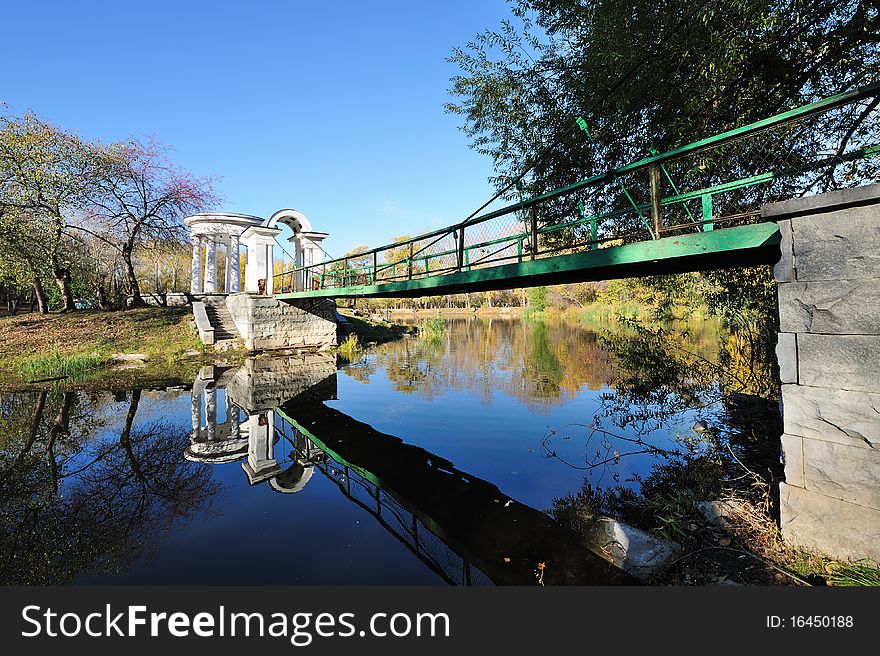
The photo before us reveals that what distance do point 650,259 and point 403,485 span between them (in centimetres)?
363

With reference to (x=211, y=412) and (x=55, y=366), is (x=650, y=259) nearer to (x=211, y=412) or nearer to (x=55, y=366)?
(x=211, y=412)

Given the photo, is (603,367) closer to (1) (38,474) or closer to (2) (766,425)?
(2) (766,425)

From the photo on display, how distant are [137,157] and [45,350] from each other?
10.1 metres

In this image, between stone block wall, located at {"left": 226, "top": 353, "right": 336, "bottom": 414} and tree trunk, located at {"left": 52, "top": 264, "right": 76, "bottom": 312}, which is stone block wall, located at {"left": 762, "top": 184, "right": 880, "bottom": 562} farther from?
tree trunk, located at {"left": 52, "top": 264, "right": 76, "bottom": 312}

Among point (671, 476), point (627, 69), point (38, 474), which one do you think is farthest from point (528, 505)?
point (627, 69)

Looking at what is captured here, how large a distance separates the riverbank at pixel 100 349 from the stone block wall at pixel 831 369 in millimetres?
11684

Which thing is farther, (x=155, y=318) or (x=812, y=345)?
(x=155, y=318)

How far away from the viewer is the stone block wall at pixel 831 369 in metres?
2.45

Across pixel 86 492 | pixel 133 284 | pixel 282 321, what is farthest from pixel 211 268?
pixel 86 492

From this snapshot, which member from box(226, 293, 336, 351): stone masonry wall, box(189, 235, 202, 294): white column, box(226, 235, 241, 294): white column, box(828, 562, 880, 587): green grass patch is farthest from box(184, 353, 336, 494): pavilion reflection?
box(189, 235, 202, 294): white column

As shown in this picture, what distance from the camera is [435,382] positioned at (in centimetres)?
1052

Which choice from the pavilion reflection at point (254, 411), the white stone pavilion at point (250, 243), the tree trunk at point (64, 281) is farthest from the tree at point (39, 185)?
the pavilion reflection at point (254, 411)

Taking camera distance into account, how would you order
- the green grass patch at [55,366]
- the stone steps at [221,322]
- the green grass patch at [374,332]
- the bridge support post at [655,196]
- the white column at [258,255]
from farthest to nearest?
the green grass patch at [374,332]
the white column at [258,255]
the stone steps at [221,322]
the green grass patch at [55,366]
the bridge support post at [655,196]

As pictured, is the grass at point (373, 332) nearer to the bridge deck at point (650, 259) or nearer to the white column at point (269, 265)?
the white column at point (269, 265)
